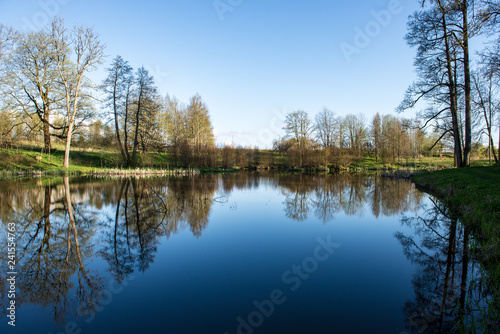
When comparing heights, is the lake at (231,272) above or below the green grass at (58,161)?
below

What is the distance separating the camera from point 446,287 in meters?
3.97

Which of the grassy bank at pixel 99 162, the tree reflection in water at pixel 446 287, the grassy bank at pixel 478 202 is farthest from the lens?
the grassy bank at pixel 99 162

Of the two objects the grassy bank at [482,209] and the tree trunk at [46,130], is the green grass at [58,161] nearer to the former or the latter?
the tree trunk at [46,130]

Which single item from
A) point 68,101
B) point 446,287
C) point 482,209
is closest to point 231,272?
→ point 446,287

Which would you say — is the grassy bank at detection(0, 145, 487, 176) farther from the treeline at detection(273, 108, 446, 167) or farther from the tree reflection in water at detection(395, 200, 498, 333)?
the tree reflection in water at detection(395, 200, 498, 333)

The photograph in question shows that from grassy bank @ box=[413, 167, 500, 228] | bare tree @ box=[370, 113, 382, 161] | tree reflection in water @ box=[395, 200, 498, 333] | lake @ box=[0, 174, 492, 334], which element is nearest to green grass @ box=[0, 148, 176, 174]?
lake @ box=[0, 174, 492, 334]

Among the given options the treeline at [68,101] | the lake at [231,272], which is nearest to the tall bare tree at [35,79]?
the treeline at [68,101]

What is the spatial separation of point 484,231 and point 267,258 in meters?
4.75

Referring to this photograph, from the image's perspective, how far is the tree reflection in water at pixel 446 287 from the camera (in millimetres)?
3086

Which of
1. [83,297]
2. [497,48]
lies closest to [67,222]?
[83,297]

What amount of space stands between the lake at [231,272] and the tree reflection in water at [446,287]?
21 millimetres

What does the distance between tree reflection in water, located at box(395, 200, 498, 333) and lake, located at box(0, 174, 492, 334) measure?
21 millimetres

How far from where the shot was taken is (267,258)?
17.3 feet

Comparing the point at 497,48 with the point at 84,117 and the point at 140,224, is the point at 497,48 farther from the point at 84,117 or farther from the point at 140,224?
the point at 84,117
